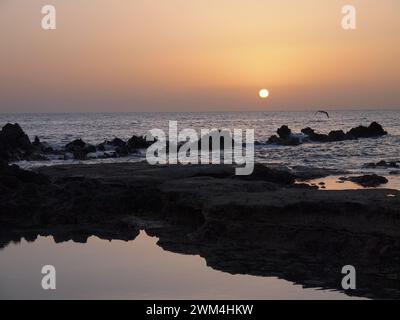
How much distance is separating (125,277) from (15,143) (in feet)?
114

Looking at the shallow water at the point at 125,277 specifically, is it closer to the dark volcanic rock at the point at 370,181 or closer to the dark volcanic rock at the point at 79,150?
the dark volcanic rock at the point at 370,181

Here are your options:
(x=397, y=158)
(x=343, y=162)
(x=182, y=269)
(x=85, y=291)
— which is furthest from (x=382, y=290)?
(x=397, y=158)

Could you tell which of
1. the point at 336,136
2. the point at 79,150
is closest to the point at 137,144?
the point at 79,150

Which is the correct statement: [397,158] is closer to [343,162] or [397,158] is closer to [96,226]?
[343,162]

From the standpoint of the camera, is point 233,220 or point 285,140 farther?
point 285,140

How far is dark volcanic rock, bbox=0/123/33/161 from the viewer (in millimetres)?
42250

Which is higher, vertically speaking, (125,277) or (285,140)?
(285,140)

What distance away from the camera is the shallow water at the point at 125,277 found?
11.1 meters

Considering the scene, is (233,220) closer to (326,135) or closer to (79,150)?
(79,150)

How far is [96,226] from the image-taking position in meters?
17.3

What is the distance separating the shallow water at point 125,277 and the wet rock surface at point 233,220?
0.54 metres

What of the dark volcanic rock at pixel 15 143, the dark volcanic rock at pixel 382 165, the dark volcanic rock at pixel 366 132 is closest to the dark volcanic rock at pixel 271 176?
the dark volcanic rock at pixel 382 165

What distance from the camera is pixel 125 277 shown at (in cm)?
1213
